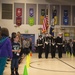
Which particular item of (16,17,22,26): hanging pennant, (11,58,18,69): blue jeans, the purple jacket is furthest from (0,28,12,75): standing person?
(16,17,22,26): hanging pennant

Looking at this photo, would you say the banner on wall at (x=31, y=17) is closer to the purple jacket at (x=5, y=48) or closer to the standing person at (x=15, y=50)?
the standing person at (x=15, y=50)

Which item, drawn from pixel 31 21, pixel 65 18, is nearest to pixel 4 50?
pixel 31 21

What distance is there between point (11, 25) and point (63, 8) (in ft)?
20.9

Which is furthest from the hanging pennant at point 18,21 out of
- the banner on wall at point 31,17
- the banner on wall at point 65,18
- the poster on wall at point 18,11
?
the banner on wall at point 65,18

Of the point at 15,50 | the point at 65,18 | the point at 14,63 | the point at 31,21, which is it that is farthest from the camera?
the point at 65,18

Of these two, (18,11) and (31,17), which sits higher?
(18,11)

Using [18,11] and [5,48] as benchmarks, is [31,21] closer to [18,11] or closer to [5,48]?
[18,11]

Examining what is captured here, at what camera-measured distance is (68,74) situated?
8.08m

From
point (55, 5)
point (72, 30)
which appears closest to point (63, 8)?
point (55, 5)

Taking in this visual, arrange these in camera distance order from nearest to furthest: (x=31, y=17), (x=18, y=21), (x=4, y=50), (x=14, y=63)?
(x=4, y=50), (x=14, y=63), (x=18, y=21), (x=31, y=17)

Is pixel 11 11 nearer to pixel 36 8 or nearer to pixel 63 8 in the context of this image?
pixel 36 8

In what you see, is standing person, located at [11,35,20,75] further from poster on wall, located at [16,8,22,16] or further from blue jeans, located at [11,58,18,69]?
poster on wall, located at [16,8,22,16]

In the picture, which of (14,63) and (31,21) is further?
(31,21)

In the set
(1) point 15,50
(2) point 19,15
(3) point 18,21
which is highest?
(2) point 19,15
